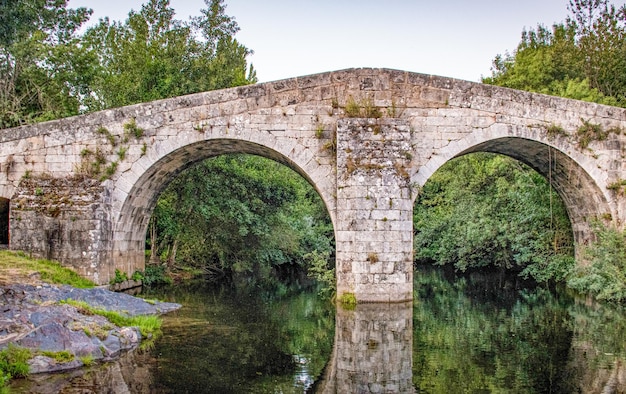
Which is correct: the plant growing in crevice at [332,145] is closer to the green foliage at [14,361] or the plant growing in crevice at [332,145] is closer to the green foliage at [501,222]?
the green foliage at [501,222]

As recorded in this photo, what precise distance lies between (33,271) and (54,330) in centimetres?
516

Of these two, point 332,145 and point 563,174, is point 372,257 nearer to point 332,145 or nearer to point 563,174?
point 332,145

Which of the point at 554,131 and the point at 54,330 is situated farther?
the point at 554,131

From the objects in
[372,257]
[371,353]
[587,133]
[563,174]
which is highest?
[587,133]

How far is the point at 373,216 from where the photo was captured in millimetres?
12664

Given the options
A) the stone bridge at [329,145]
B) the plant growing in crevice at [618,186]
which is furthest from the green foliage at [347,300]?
the plant growing in crevice at [618,186]

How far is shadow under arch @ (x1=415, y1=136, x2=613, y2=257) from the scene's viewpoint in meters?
14.0

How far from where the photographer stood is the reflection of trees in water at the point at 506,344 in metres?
6.57

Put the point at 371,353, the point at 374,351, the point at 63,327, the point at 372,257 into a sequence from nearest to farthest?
the point at 63,327 → the point at 371,353 → the point at 374,351 → the point at 372,257

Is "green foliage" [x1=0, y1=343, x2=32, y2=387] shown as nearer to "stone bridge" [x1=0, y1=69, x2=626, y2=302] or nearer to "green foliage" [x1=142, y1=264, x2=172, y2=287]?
Answer: "stone bridge" [x1=0, y1=69, x2=626, y2=302]

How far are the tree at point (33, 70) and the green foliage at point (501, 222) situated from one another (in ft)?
43.7

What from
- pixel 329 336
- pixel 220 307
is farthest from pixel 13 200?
pixel 329 336

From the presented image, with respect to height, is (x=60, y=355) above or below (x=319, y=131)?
below

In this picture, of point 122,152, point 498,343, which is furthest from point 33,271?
point 498,343
